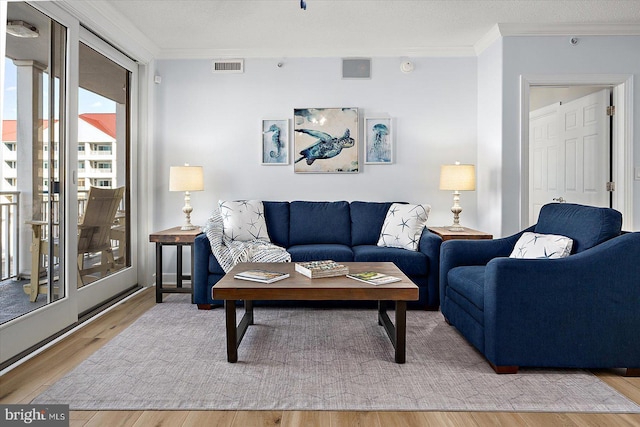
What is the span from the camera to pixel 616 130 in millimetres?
4156

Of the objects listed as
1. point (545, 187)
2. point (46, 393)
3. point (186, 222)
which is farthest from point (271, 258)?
point (545, 187)

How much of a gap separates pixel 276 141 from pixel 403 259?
6.26 feet

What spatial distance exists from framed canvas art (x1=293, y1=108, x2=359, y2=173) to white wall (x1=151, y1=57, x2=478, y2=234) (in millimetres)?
88

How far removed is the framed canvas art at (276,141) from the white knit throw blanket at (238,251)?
1119mm

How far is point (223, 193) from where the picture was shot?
4.81 metres

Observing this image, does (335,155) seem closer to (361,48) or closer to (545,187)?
(361,48)

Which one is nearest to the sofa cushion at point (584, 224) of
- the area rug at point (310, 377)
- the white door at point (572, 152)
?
the area rug at point (310, 377)

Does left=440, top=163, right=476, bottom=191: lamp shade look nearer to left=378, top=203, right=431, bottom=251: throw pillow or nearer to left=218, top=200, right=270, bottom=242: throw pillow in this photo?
left=378, top=203, right=431, bottom=251: throw pillow

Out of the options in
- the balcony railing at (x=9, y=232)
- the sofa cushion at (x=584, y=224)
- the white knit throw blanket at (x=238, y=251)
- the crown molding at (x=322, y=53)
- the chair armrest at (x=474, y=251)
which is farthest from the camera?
the crown molding at (x=322, y=53)

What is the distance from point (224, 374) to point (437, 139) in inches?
132

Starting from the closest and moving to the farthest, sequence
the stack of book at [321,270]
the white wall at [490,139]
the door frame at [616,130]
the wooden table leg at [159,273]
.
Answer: the stack of book at [321,270], the wooden table leg at [159,273], the door frame at [616,130], the white wall at [490,139]

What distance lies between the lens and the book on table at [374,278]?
2.64 metres

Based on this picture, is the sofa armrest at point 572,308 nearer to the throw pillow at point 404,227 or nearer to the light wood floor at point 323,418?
→ the light wood floor at point 323,418

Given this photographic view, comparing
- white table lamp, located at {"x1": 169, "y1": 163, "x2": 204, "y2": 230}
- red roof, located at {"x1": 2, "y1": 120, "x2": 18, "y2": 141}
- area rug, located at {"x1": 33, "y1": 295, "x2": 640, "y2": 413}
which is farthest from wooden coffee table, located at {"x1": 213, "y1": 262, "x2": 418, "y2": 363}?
white table lamp, located at {"x1": 169, "y1": 163, "x2": 204, "y2": 230}
